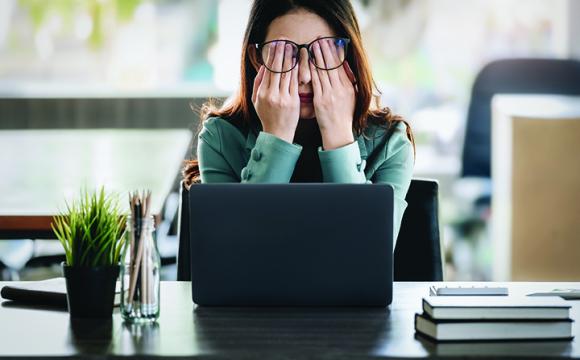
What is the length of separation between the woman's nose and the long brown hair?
0.29 feet

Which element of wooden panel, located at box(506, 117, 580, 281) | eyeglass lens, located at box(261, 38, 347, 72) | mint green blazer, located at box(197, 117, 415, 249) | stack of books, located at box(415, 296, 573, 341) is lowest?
wooden panel, located at box(506, 117, 580, 281)

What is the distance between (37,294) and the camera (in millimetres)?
1240

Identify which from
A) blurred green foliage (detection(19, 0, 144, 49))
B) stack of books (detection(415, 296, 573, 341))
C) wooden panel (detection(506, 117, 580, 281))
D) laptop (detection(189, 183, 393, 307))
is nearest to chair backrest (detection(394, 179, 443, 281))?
laptop (detection(189, 183, 393, 307))

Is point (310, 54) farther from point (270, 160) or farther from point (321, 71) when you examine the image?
point (270, 160)

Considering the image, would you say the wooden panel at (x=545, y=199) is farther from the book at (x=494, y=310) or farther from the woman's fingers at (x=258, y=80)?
the book at (x=494, y=310)

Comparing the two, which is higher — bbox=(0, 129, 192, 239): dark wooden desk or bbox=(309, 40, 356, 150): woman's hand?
bbox=(309, 40, 356, 150): woman's hand

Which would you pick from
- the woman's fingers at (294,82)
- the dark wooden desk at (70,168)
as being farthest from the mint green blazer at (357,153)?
the dark wooden desk at (70,168)

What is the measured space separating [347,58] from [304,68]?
104mm

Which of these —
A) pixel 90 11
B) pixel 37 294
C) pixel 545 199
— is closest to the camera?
pixel 37 294

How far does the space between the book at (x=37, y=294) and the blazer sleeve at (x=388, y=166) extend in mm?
457

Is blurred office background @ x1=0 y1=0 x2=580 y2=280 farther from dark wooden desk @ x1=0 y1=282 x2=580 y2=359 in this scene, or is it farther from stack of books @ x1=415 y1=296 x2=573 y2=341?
stack of books @ x1=415 y1=296 x2=573 y2=341

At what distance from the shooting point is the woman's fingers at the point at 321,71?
159 centimetres

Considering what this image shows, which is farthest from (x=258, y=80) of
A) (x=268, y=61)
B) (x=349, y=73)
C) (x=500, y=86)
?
(x=500, y=86)

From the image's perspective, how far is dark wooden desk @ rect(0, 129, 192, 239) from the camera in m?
2.17
